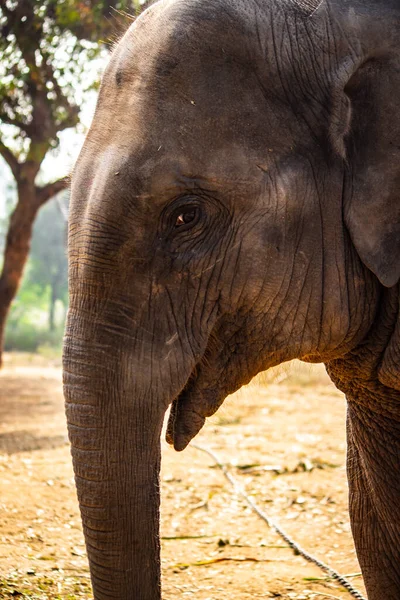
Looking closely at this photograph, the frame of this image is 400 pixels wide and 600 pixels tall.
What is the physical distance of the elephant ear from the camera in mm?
2211

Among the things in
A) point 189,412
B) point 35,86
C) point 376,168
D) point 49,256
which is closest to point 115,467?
point 189,412

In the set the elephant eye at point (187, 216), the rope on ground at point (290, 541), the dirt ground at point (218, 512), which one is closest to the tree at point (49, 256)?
the dirt ground at point (218, 512)

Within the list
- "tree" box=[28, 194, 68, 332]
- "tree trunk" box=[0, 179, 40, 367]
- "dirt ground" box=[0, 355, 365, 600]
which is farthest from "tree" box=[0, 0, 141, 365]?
"tree" box=[28, 194, 68, 332]

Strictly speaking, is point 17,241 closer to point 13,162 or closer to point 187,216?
point 13,162

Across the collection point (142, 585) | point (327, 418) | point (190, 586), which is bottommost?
point (190, 586)

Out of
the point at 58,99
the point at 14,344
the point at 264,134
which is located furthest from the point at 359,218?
the point at 14,344

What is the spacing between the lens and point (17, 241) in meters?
11.5

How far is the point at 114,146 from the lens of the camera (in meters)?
2.06

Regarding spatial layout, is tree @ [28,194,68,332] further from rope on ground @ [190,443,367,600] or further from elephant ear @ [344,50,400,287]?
elephant ear @ [344,50,400,287]

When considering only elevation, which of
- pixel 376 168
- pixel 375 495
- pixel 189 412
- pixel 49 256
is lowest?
pixel 375 495

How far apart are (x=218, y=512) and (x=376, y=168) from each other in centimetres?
338

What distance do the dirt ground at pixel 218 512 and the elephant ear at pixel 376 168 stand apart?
53 cm

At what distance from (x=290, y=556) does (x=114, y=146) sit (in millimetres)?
2919

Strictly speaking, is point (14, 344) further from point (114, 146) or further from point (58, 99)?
point (114, 146)
